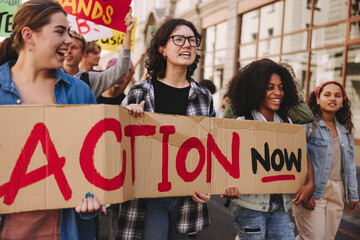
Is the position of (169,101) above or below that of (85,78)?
below

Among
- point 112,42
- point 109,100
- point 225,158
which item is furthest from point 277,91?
point 112,42

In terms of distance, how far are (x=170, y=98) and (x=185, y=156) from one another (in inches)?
19.8

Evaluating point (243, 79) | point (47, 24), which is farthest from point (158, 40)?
point (47, 24)

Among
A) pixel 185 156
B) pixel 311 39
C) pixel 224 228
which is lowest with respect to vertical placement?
pixel 224 228

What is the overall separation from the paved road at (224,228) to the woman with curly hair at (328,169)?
130 cm

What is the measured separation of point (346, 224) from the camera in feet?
14.5

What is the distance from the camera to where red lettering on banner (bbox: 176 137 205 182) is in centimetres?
181

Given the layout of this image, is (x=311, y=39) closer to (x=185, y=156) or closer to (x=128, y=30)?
(x=128, y=30)

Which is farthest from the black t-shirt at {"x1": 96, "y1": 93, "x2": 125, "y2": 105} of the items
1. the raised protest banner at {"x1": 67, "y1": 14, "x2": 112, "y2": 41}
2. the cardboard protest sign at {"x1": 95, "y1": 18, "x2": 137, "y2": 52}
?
the cardboard protest sign at {"x1": 95, "y1": 18, "x2": 137, "y2": 52}

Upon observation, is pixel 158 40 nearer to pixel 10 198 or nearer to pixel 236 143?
pixel 236 143

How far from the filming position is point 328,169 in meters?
2.79

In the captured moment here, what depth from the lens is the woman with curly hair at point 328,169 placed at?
2.73m

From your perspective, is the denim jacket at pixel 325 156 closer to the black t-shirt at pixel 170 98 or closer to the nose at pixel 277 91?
the nose at pixel 277 91

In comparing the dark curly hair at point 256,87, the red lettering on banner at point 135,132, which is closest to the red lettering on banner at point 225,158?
the red lettering on banner at point 135,132
